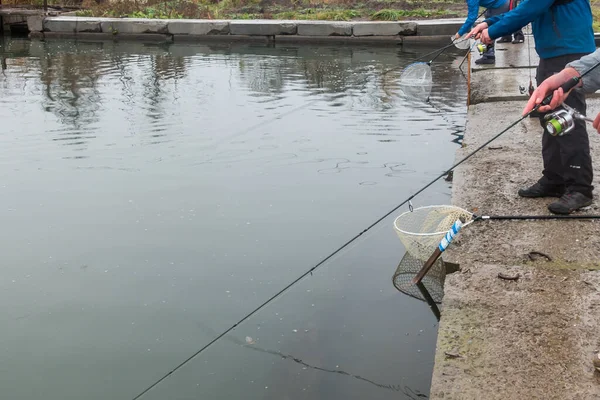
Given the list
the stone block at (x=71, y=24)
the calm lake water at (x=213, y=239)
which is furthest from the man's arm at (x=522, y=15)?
the stone block at (x=71, y=24)

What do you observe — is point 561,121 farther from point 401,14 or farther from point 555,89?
point 401,14

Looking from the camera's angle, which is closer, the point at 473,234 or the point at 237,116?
the point at 473,234

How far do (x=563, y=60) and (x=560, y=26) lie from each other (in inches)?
9.7

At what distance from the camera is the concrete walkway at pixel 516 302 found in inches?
134

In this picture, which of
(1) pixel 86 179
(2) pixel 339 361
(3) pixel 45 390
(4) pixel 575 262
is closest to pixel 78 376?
(3) pixel 45 390

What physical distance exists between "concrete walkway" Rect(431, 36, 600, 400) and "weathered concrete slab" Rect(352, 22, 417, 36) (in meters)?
12.5

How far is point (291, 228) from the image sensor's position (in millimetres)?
6395

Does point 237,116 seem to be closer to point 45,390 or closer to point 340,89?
point 340,89

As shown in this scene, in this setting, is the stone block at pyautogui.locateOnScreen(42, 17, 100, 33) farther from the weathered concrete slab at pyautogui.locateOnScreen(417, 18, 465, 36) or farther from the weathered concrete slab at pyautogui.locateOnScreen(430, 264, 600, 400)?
the weathered concrete slab at pyautogui.locateOnScreen(430, 264, 600, 400)

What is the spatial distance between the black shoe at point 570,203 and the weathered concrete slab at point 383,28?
13.7 m

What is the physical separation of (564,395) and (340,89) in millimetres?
9803

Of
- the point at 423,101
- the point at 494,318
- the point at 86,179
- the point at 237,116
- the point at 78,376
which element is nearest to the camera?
the point at 494,318

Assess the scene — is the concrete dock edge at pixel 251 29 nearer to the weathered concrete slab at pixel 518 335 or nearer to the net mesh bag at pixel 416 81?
the net mesh bag at pixel 416 81

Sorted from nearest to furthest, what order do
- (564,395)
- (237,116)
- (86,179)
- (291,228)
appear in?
(564,395)
(291,228)
(86,179)
(237,116)
